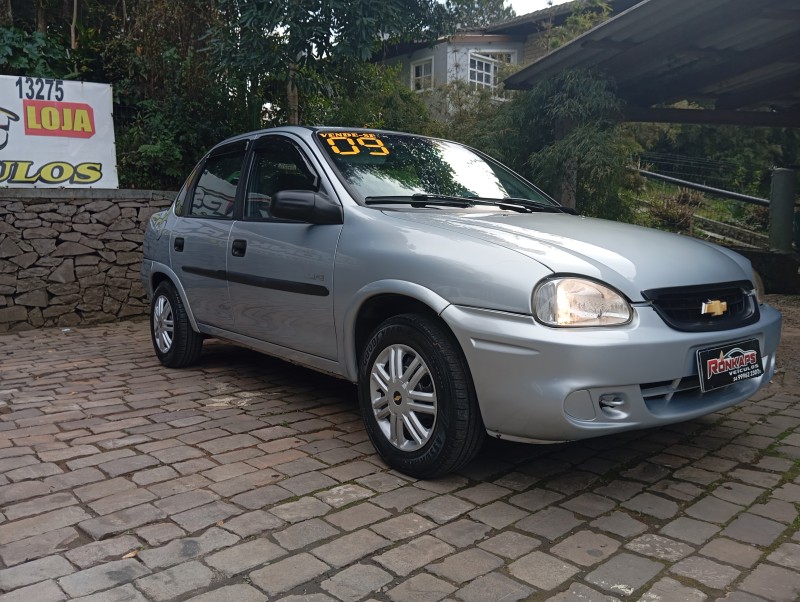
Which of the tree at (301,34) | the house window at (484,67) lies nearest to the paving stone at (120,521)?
the tree at (301,34)

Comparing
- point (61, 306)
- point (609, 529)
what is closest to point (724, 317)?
point (609, 529)

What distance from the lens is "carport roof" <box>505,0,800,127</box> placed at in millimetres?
6434

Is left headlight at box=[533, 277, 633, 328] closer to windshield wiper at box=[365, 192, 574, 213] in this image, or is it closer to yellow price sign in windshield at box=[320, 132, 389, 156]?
windshield wiper at box=[365, 192, 574, 213]

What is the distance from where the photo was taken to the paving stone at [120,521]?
2803mm

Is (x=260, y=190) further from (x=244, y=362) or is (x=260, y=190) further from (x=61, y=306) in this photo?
(x=61, y=306)

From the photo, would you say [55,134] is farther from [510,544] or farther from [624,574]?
[624,574]

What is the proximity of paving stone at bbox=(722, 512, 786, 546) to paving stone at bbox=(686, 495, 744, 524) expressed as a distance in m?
0.04

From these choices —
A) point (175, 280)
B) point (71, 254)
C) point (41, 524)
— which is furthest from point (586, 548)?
point (71, 254)

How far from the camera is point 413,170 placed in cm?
420

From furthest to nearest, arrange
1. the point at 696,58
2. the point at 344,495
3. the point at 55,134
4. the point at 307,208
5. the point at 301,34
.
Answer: the point at 696,58 < the point at 55,134 < the point at 301,34 < the point at 307,208 < the point at 344,495

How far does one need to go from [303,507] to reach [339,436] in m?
0.96

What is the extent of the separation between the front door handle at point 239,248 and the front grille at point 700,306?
8.25 ft

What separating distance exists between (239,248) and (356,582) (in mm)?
2610

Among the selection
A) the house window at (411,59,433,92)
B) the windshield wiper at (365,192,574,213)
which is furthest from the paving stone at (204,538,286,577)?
the house window at (411,59,433,92)
